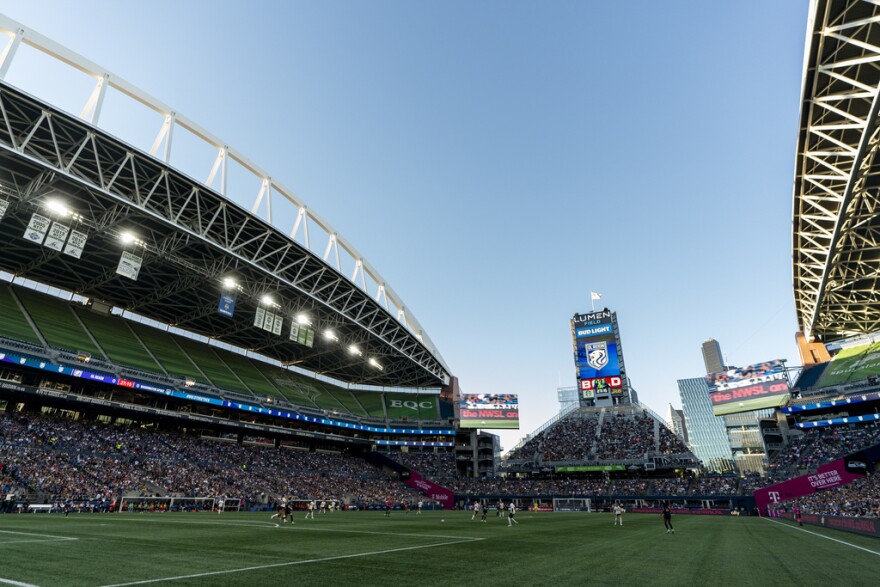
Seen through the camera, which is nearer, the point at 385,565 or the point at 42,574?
the point at 42,574

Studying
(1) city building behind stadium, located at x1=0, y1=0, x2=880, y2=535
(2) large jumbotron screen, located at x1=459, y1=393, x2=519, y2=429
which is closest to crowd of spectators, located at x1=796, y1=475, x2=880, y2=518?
(1) city building behind stadium, located at x1=0, y1=0, x2=880, y2=535

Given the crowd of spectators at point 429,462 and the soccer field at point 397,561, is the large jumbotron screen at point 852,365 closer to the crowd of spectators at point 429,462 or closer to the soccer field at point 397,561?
the soccer field at point 397,561

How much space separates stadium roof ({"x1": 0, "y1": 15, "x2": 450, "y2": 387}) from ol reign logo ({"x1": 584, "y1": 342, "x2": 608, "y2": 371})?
1142 inches

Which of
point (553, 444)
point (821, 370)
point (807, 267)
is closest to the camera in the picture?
point (807, 267)

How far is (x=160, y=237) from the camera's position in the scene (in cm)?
3950

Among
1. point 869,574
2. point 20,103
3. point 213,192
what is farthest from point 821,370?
point 20,103

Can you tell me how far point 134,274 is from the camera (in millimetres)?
34906

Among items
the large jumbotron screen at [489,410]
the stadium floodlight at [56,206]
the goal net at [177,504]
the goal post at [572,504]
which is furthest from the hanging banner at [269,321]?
the goal post at [572,504]

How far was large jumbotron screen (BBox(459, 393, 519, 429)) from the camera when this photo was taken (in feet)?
244

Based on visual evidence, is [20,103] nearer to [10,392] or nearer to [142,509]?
[10,392]

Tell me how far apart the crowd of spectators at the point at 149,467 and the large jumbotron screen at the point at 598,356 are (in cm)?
3425

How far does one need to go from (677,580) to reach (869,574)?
5.84 meters

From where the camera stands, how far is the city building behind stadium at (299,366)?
30375 millimetres

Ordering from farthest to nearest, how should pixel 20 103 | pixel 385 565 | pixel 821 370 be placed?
1. pixel 821 370
2. pixel 20 103
3. pixel 385 565
